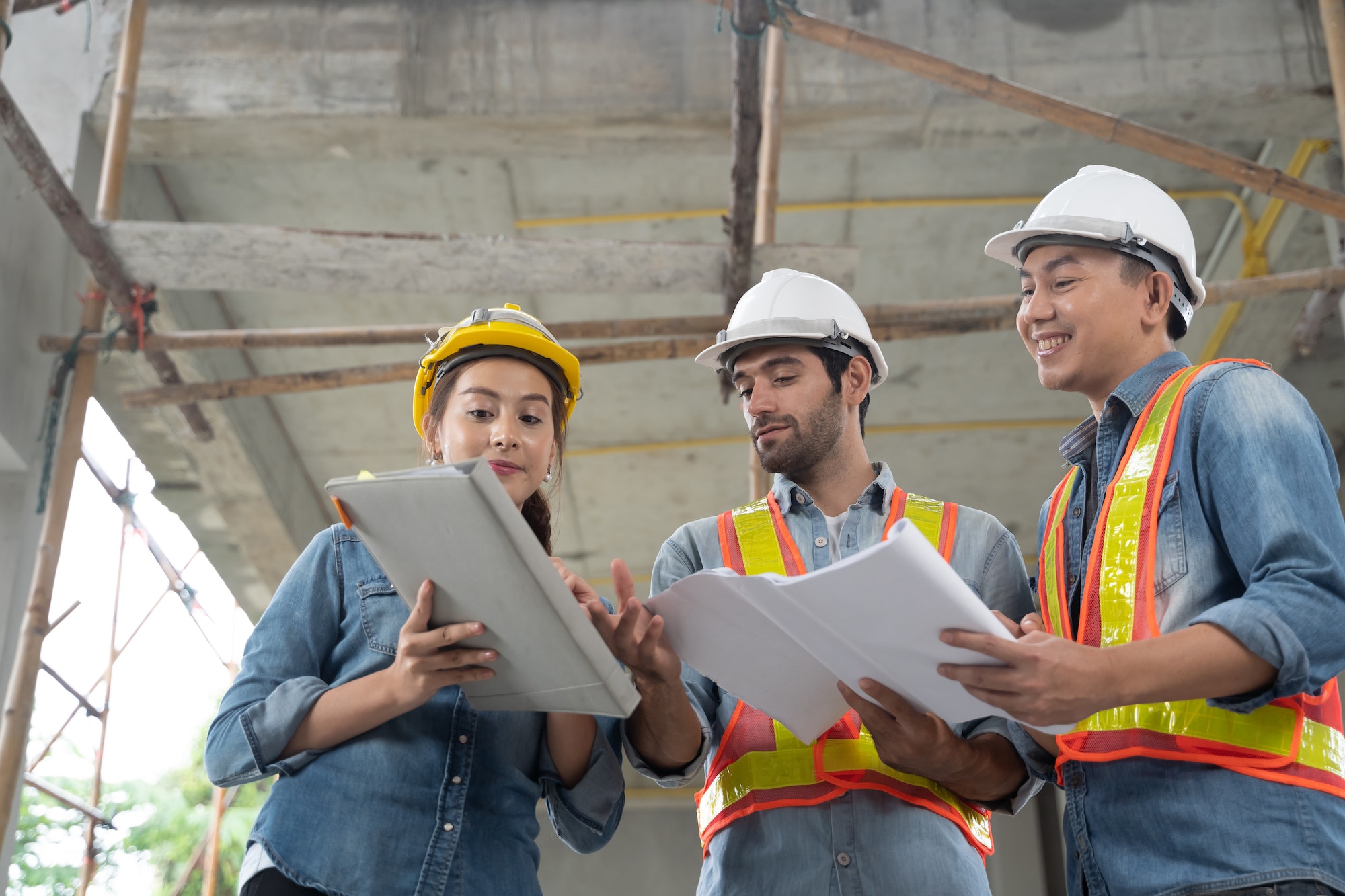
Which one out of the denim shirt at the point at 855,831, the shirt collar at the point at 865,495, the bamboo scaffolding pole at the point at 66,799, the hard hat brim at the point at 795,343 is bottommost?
the denim shirt at the point at 855,831

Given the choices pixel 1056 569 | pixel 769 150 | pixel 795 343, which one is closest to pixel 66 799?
pixel 769 150

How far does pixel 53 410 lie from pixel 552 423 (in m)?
5.22

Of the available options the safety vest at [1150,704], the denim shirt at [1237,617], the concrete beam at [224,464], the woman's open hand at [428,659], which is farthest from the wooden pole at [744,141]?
the concrete beam at [224,464]

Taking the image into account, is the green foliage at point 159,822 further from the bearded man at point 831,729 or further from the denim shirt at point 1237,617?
the denim shirt at point 1237,617

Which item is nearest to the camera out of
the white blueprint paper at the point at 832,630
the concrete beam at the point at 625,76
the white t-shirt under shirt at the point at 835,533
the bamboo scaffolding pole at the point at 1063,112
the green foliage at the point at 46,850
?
the white blueprint paper at the point at 832,630

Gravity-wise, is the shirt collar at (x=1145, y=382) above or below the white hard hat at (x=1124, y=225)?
below

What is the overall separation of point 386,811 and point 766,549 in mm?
1065

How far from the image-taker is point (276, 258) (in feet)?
18.8

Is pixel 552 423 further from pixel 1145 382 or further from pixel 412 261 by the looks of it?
pixel 412 261

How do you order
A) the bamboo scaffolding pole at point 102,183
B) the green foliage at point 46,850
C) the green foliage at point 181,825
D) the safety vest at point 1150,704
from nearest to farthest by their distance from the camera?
1. the safety vest at point 1150,704
2. the bamboo scaffolding pole at point 102,183
3. the green foliage at point 46,850
4. the green foliage at point 181,825

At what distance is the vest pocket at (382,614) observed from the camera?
2.42 meters

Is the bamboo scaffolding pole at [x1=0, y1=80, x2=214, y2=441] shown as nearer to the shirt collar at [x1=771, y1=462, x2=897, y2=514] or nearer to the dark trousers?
the shirt collar at [x1=771, y1=462, x2=897, y2=514]

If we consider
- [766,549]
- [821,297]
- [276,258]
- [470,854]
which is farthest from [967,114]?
[470,854]

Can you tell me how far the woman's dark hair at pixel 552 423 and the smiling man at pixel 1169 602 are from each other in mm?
1107
